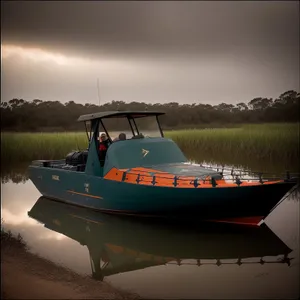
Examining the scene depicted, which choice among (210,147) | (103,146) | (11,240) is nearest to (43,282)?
(11,240)

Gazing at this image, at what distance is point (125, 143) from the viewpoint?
9242 mm

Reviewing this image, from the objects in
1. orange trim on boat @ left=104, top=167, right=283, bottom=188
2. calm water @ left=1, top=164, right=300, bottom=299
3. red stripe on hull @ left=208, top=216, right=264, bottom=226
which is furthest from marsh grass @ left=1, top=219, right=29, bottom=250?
red stripe on hull @ left=208, top=216, right=264, bottom=226

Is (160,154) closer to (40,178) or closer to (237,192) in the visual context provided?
(237,192)

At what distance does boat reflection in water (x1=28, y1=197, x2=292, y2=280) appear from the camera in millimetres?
6277

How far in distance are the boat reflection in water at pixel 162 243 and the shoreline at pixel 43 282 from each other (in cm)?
55

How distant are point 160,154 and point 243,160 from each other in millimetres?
4867

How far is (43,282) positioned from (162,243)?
260cm

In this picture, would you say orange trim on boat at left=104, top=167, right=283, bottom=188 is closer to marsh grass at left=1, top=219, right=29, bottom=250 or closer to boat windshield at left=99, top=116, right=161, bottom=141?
boat windshield at left=99, top=116, right=161, bottom=141

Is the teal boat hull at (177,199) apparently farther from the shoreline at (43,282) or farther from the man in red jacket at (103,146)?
the shoreline at (43,282)

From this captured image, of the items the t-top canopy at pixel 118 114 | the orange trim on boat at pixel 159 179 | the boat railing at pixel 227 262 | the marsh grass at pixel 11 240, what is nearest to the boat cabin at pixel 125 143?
the t-top canopy at pixel 118 114

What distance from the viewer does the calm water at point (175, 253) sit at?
5.26 metres

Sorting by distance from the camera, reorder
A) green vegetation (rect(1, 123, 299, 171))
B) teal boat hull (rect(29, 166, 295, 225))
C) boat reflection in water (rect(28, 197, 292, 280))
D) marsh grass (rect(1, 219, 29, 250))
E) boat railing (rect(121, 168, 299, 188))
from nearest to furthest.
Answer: boat reflection in water (rect(28, 197, 292, 280)) → marsh grass (rect(1, 219, 29, 250)) → teal boat hull (rect(29, 166, 295, 225)) → boat railing (rect(121, 168, 299, 188)) → green vegetation (rect(1, 123, 299, 171))

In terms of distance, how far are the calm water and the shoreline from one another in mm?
336

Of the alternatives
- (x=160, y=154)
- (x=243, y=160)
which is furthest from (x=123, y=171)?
(x=243, y=160)
